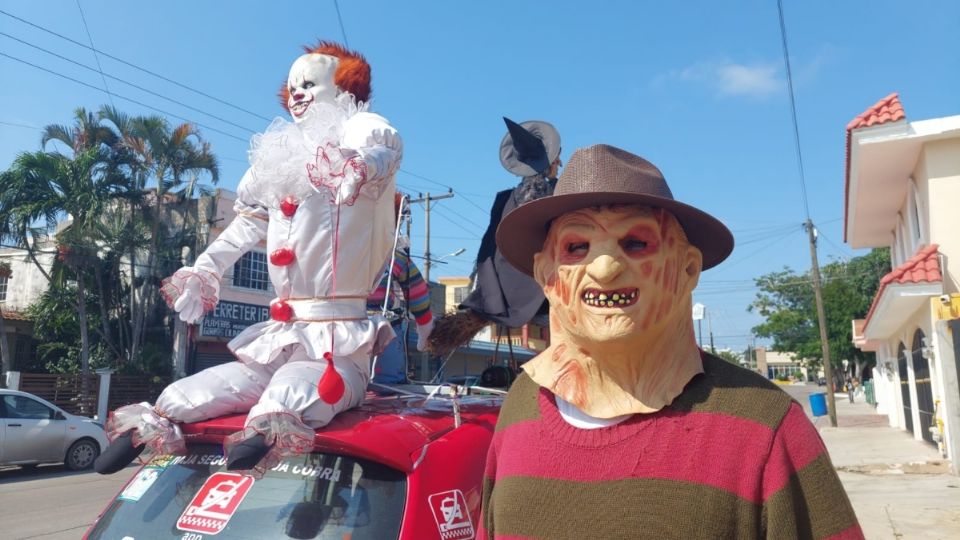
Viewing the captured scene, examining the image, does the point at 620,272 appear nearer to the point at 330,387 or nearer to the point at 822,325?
the point at 330,387

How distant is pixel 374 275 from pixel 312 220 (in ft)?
1.25

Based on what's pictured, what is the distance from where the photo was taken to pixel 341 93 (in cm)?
364

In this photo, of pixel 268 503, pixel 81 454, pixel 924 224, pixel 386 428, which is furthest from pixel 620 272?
pixel 81 454

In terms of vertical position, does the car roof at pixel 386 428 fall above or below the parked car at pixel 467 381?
below

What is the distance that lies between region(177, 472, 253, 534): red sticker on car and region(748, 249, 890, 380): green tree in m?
39.8

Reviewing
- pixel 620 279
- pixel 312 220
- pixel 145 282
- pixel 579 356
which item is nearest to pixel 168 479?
pixel 312 220

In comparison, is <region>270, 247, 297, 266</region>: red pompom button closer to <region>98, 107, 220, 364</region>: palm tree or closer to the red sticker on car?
the red sticker on car

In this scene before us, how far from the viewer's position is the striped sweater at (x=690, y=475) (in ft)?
4.78

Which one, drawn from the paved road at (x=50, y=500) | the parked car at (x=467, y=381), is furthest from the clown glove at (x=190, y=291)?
the paved road at (x=50, y=500)

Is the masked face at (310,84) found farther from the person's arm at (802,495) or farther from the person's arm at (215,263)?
the person's arm at (802,495)

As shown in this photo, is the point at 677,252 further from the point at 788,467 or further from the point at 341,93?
the point at 341,93

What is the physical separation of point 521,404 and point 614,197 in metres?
0.60

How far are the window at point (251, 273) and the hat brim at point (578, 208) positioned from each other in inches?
776

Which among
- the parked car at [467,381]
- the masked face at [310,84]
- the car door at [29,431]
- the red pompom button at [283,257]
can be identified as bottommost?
the car door at [29,431]
